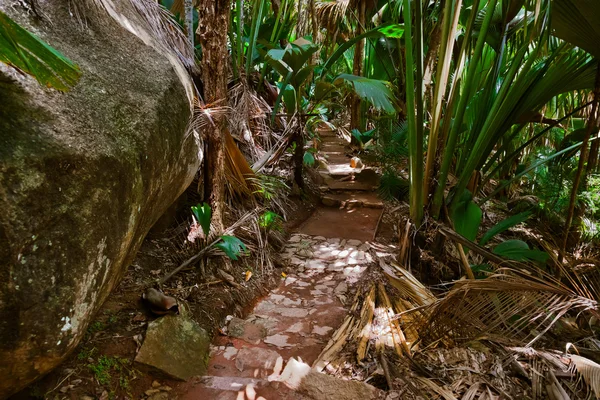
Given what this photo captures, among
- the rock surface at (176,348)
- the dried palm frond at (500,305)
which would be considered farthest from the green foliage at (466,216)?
the rock surface at (176,348)

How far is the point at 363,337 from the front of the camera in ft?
7.80

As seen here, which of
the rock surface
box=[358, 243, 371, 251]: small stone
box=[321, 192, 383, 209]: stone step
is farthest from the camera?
box=[321, 192, 383, 209]: stone step

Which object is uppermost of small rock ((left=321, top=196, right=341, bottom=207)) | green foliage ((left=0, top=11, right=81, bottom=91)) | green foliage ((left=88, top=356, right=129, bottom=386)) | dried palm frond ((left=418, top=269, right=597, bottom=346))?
green foliage ((left=0, top=11, right=81, bottom=91))

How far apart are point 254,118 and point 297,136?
1.89ft

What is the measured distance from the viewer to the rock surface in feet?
6.84

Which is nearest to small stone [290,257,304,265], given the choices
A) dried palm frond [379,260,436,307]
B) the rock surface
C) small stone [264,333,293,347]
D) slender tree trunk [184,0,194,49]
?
small stone [264,333,293,347]

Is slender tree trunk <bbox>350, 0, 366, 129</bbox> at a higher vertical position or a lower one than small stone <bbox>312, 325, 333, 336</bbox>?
higher

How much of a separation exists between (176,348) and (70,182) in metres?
1.15

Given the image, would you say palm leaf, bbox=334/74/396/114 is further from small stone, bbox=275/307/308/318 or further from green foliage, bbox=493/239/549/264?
small stone, bbox=275/307/308/318

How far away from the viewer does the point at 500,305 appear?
71.5 inches

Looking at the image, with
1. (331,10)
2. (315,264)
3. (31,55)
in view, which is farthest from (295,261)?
(331,10)

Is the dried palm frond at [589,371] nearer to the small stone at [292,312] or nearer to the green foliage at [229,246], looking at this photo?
the small stone at [292,312]

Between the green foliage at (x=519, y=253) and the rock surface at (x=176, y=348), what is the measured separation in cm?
227

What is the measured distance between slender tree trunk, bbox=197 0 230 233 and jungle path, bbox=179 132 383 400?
33.8 inches
